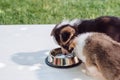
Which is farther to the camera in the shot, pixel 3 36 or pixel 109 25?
pixel 3 36

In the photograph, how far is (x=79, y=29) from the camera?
1686 mm

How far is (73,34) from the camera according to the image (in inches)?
63.9

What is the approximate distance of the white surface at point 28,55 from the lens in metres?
1.67

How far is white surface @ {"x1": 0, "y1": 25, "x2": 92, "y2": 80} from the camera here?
1673 mm

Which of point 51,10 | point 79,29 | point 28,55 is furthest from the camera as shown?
point 51,10

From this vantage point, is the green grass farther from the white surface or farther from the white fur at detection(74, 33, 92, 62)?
the white fur at detection(74, 33, 92, 62)

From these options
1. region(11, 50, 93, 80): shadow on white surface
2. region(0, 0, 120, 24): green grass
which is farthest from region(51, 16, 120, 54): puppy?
region(0, 0, 120, 24): green grass

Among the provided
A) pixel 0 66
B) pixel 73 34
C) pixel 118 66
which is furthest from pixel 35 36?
pixel 118 66

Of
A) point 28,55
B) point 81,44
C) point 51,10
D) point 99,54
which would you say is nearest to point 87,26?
point 81,44

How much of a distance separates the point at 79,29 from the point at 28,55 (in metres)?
0.38

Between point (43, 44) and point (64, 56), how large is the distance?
1.12 feet

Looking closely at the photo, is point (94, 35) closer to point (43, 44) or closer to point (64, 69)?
point (64, 69)

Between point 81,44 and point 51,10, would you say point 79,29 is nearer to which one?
point 81,44

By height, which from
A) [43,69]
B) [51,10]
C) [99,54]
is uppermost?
[99,54]
